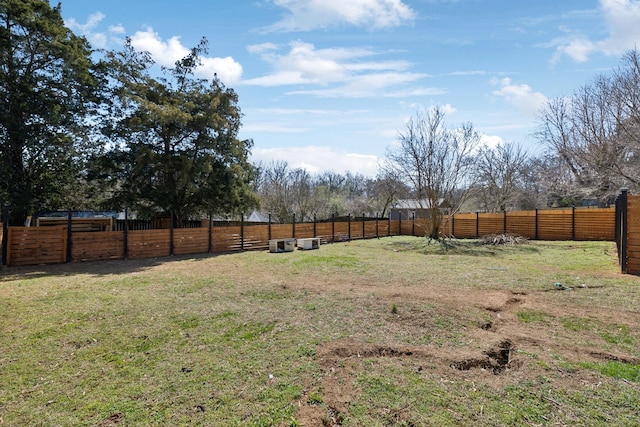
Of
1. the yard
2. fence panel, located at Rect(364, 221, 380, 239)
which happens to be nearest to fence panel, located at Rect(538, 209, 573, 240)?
fence panel, located at Rect(364, 221, 380, 239)

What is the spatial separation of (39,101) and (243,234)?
809 centimetres

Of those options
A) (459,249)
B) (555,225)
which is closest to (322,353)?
(459,249)

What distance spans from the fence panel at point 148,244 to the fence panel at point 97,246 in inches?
12.0

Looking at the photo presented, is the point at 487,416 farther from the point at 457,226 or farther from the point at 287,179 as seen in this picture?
the point at 287,179

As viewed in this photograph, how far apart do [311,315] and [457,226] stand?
18.5 m

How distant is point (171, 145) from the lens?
14.9m

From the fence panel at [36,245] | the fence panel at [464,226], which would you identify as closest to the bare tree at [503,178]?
the fence panel at [464,226]

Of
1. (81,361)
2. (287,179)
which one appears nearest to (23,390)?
(81,361)

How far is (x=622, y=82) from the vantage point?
16.6 meters

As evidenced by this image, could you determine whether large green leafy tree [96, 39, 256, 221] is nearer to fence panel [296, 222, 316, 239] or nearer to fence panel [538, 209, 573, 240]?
fence panel [296, 222, 316, 239]

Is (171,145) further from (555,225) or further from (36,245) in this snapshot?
(555,225)

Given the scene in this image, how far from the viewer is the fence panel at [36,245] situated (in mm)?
9883

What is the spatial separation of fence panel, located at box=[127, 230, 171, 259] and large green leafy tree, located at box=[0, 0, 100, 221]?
3.99m

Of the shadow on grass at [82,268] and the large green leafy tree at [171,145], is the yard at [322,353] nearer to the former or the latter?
the shadow on grass at [82,268]
